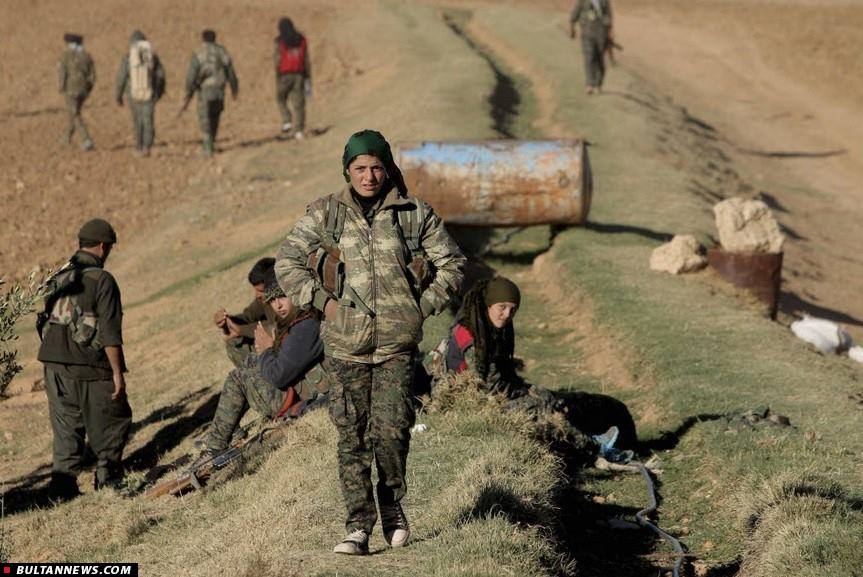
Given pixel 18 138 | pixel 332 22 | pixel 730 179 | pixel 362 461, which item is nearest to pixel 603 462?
pixel 362 461

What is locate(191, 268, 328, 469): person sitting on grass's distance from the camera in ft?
29.7

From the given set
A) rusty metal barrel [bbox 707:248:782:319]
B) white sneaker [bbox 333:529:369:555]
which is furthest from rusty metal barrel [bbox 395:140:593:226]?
white sneaker [bbox 333:529:369:555]

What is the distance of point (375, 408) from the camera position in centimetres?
611

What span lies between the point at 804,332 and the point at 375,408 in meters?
7.90

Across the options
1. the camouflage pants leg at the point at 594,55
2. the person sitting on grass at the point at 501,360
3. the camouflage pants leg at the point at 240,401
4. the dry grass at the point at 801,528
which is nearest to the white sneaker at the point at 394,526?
the dry grass at the point at 801,528

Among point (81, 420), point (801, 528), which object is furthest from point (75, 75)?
point (801, 528)

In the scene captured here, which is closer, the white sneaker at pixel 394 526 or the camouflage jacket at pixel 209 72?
the white sneaker at pixel 394 526

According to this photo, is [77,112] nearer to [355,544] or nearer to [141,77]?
[141,77]

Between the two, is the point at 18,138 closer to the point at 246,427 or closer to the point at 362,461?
the point at 246,427

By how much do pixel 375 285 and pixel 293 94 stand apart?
20368mm

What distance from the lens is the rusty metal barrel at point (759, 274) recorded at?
13922 millimetres

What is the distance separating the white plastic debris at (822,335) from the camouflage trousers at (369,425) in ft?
24.8

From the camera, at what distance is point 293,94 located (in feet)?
84.7

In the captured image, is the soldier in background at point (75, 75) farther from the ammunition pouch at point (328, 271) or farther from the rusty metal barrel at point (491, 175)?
the ammunition pouch at point (328, 271)
